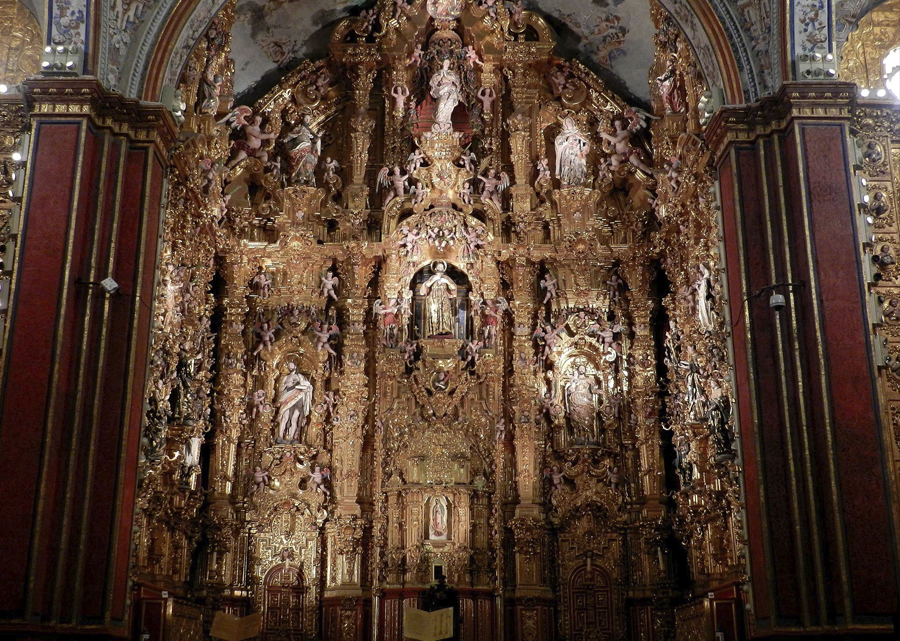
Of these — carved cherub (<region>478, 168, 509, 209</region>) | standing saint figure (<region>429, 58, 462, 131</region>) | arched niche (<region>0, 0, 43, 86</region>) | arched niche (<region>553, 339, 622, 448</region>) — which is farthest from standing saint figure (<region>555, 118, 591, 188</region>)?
arched niche (<region>0, 0, 43, 86</region>)

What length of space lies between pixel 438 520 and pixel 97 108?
9578 mm

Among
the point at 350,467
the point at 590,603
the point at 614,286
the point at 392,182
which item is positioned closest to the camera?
the point at 590,603

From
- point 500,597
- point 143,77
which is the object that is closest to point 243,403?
point 500,597

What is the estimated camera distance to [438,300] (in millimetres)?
19531

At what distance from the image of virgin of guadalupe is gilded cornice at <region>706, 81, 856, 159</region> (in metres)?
8.58

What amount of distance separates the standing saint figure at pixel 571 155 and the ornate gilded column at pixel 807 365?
692 centimetres

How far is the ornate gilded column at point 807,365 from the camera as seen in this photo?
1088 cm

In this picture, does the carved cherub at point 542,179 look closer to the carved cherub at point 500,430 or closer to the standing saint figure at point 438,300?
the standing saint figure at point 438,300

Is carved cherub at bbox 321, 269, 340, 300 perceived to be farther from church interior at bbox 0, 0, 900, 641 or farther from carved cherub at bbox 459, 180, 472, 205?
carved cherub at bbox 459, 180, 472, 205

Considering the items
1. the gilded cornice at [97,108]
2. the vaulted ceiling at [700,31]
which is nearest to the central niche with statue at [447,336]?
the vaulted ceiling at [700,31]

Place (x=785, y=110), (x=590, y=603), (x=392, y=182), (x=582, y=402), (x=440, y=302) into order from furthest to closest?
(x=392, y=182) < (x=440, y=302) < (x=582, y=402) < (x=590, y=603) < (x=785, y=110)

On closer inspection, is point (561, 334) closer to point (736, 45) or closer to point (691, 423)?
point (691, 423)

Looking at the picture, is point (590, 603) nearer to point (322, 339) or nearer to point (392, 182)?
point (322, 339)

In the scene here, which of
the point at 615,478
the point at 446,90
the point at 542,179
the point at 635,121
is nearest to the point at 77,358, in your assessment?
the point at 615,478
